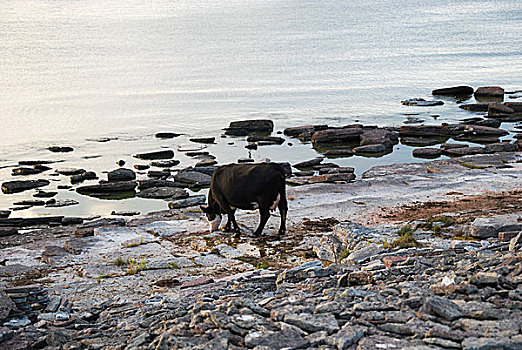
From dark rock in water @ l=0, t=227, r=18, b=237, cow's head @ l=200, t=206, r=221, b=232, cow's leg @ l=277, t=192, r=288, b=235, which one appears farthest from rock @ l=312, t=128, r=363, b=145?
cow's leg @ l=277, t=192, r=288, b=235

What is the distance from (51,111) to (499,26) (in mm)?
127186

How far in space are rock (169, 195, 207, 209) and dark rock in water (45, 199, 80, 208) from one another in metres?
4.24

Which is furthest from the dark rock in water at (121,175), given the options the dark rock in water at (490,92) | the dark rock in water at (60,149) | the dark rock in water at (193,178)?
the dark rock in water at (490,92)

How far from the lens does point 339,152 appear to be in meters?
32.5

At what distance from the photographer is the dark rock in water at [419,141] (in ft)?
112

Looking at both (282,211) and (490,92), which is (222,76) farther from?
(282,211)

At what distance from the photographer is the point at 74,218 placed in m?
21.3

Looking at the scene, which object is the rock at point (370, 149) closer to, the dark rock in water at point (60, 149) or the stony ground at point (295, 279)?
the stony ground at point (295, 279)

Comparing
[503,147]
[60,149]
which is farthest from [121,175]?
[503,147]

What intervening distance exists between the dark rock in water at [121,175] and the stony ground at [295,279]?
752cm

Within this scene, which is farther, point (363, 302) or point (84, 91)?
point (84, 91)

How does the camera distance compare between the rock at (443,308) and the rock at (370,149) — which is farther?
the rock at (370,149)

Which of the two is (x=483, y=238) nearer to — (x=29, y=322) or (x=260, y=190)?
(x=260, y=190)

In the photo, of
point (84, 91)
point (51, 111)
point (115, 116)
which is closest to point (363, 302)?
point (115, 116)
